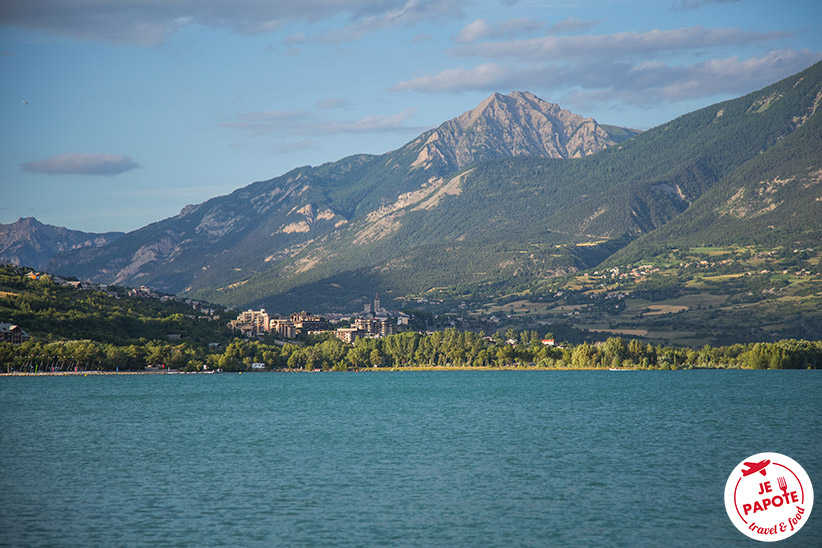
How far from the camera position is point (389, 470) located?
54.8 meters

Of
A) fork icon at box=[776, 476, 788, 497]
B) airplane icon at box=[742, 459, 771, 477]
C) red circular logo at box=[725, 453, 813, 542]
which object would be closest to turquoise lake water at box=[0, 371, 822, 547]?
red circular logo at box=[725, 453, 813, 542]

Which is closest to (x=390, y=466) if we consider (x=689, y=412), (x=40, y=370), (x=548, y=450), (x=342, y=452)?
(x=342, y=452)

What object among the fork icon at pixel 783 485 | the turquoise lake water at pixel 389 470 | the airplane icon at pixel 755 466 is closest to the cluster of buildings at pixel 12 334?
the turquoise lake water at pixel 389 470

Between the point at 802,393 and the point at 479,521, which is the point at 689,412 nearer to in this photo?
the point at 802,393

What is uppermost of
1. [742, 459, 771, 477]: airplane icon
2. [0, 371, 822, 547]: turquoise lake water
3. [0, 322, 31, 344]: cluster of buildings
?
[0, 322, 31, 344]: cluster of buildings

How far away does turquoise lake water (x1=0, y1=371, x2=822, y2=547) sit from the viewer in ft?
125

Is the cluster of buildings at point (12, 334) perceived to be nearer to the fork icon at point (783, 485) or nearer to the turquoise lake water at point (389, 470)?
the turquoise lake water at point (389, 470)

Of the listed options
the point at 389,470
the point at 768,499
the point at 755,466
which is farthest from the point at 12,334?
the point at 768,499

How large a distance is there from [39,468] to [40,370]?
118 m

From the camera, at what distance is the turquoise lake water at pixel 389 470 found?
125 feet

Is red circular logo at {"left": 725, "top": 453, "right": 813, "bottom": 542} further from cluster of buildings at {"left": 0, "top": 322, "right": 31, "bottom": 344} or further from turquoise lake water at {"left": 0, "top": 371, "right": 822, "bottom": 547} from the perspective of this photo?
cluster of buildings at {"left": 0, "top": 322, "right": 31, "bottom": 344}

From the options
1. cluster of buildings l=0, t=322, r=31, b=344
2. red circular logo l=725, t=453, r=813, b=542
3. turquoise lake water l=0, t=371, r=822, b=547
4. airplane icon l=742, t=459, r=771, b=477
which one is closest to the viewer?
red circular logo l=725, t=453, r=813, b=542

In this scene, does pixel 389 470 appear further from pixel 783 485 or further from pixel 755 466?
pixel 783 485

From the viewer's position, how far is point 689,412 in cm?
9350
